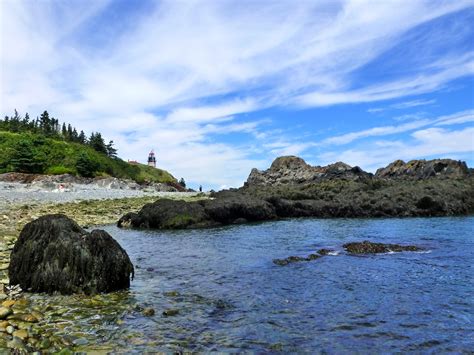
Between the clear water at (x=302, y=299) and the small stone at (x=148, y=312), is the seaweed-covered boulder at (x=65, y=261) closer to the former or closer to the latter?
the clear water at (x=302, y=299)

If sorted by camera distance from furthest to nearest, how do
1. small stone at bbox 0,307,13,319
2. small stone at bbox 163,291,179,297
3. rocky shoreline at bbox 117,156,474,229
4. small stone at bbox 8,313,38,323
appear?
1. rocky shoreline at bbox 117,156,474,229
2. small stone at bbox 163,291,179,297
3. small stone at bbox 8,313,38,323
4. small stone at bbox 0,307,13,319

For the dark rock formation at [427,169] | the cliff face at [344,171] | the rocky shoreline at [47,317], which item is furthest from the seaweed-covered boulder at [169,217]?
the dark rock formation at [427,169]

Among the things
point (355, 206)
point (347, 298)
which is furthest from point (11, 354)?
point (355, 206)

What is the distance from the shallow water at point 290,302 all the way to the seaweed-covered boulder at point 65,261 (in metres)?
0.66

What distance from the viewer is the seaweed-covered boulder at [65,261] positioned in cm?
1128

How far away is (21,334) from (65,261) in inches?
149

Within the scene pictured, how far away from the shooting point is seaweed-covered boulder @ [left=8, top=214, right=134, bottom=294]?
444 inches

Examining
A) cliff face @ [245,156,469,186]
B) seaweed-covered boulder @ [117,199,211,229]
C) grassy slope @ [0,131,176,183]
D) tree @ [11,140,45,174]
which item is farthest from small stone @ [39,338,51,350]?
grassy slope @ [0,131,176,183]

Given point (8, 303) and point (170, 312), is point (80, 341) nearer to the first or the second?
point (170, 312)

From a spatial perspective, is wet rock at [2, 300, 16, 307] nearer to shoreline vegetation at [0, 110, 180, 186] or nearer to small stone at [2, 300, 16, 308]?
small stone at [2, 300, 16, 308]

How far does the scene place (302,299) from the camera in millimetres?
11086

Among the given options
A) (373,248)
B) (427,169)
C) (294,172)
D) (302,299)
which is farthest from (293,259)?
(294,172)

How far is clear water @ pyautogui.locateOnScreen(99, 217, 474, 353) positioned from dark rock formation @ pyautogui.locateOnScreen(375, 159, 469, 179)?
44.1 m

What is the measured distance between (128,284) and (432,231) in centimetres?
2134
